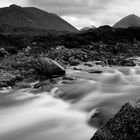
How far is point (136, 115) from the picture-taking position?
606cm

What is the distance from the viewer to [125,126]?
238 inches

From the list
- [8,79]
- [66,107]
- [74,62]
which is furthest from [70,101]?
[74,62]

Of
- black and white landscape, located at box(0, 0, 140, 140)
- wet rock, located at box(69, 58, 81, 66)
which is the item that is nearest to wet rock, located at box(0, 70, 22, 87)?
black and white landscape, located at box(0, 0, 140, 140)

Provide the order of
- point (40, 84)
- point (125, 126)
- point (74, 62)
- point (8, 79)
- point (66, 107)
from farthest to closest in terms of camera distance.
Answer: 1. point (74, 62)
2. point (8, 79)
3. point (40, 84)
4. point (66, 107)
5. point (125, 126)

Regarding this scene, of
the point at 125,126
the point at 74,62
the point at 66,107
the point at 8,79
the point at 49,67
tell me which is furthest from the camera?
the point at 74,62

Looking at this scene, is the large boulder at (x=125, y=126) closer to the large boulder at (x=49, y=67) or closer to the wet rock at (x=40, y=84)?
the wet rock at (x=40, y=84)

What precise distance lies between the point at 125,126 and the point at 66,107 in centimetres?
565

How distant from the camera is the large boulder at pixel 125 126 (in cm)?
595

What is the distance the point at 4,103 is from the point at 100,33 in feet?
104

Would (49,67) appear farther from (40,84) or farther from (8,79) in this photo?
(8,79)

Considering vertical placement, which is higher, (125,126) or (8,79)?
(125,126)

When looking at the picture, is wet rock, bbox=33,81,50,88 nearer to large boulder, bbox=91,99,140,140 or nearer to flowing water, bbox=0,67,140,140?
flowing water, bbox=0,67,140,140

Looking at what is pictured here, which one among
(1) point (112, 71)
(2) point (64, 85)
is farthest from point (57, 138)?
(1) point (112, 71)

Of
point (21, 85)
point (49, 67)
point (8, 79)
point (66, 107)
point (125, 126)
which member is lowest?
point (66, 107)
